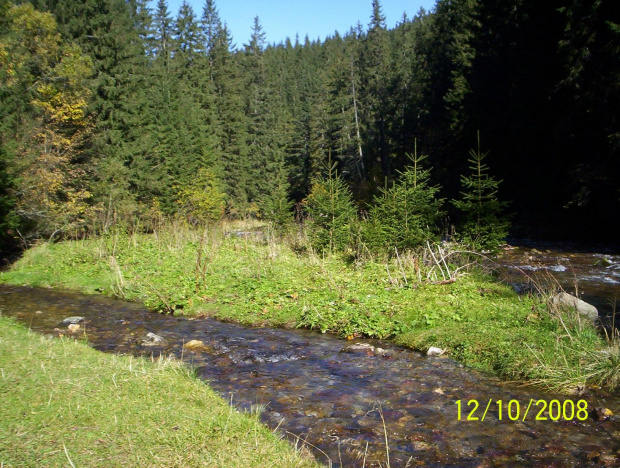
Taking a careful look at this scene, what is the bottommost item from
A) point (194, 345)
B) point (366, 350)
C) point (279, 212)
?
point (366, 350)

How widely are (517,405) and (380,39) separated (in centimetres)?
5058

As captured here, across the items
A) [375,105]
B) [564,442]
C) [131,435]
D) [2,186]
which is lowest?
[564,442]

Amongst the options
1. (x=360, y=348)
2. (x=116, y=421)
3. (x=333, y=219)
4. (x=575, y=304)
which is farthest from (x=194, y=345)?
(x=333, y=219)

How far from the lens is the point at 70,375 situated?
15.1 ft

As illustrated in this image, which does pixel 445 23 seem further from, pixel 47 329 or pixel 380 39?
pixel 47 329

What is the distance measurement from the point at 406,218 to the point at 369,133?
3761 centimetres

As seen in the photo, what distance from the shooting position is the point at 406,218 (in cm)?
1259

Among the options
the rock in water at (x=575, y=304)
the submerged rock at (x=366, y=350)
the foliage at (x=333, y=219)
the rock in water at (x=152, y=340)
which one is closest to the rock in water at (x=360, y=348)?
the submerged rock at (x=366, y=350)

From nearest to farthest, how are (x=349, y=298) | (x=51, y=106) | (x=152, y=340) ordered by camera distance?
(x=152, y=340) → (x=349, y=298) → (x=51, y=106)

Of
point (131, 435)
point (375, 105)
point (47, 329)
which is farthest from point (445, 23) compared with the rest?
point (131, 435)

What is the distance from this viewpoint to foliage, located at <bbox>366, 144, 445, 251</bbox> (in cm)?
1256
